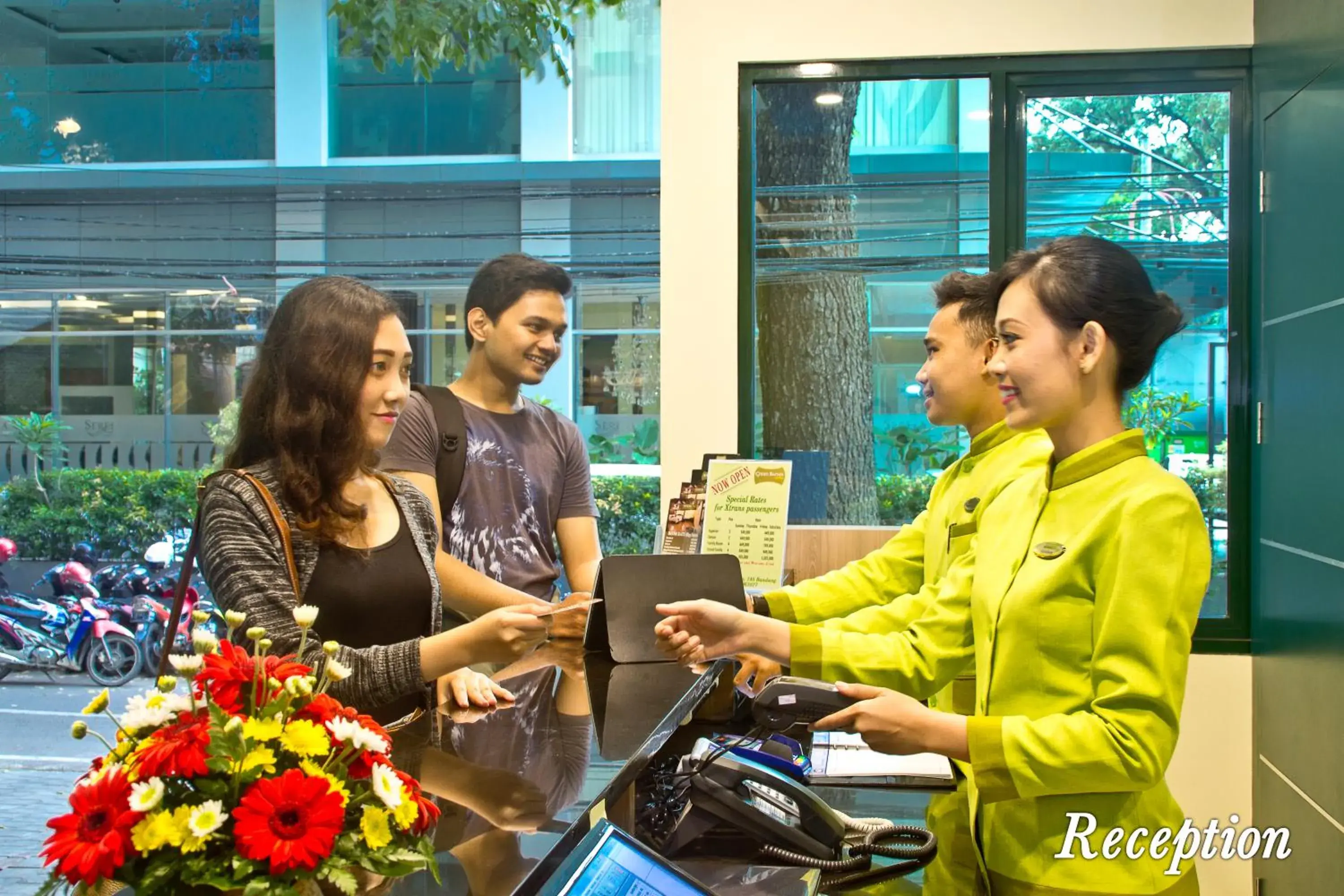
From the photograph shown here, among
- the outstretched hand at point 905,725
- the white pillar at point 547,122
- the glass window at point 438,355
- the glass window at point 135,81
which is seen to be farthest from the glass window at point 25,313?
the outstretched hand at point 905,725

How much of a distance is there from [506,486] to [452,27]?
321 centimetres

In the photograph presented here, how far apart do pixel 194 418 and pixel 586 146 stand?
7.45ft

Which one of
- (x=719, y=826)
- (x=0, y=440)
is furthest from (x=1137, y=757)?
(x=0, y=440)

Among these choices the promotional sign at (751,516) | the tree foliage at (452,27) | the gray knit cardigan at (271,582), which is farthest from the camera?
the tree foliage at (452,27)

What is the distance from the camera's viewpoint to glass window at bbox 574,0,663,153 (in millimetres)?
6062

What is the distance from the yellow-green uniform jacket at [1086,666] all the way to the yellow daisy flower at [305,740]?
2.80 ft

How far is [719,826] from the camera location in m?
1.70

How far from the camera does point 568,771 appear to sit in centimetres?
141

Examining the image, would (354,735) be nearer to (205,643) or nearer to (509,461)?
(205,643)

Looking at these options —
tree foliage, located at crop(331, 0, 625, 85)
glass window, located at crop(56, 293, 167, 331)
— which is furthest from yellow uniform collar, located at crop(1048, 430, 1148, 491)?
glass window, located at crop(56, 293, 167, 331)

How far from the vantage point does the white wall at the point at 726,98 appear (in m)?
3.90

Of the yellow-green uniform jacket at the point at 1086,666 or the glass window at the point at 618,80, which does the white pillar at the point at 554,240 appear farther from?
the yellow-green uniform jacket at the point at 1086,666

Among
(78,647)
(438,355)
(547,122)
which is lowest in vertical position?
(78,647)

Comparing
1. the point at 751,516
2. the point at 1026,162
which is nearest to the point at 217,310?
the point at 751,516
